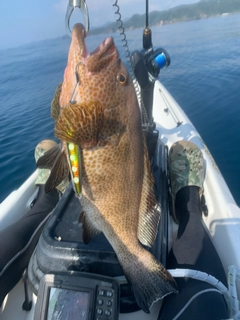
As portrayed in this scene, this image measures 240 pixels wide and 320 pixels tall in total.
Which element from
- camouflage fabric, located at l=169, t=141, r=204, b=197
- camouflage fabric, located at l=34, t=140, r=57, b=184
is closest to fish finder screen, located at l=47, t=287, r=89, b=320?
camouflage fabric, located at l=169, t=141, r=204, b=197

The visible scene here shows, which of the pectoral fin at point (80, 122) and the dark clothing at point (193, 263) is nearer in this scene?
the pectoral fin at point (80, 122)

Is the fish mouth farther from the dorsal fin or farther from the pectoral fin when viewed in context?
the dorsal fin

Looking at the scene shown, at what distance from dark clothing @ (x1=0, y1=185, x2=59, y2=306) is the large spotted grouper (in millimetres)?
859

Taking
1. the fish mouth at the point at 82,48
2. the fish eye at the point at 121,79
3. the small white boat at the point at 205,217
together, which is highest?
the fish mouth at the point at 82,48

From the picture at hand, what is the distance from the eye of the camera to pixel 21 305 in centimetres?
205

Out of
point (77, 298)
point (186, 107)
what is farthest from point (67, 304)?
point (186, 107)

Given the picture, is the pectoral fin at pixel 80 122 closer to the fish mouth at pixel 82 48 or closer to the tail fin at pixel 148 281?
the fish mouth at pixel 82 48

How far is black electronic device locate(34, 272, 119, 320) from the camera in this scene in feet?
4.99

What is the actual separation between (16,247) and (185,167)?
1.99 m

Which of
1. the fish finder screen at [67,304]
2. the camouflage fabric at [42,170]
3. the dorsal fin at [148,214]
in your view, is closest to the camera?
the fish finder screen at [67,304]

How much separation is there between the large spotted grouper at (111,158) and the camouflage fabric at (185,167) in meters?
1.21

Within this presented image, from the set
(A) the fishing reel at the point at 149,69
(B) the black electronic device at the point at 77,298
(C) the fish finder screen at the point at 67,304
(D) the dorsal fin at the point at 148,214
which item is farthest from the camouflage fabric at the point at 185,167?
(C) the fish finder screen at the point at 67,304

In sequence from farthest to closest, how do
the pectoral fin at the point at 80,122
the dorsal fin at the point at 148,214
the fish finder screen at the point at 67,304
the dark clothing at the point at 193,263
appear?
1. the dorsal fin at the point at 148,214
2. the dark clothing at the point at 193,263
3. the fish finder screen at the point at 67,304
4. the pectoral fin at the point at 80,122

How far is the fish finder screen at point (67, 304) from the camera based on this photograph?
152 cm
